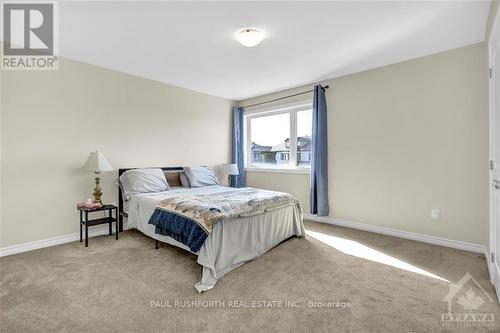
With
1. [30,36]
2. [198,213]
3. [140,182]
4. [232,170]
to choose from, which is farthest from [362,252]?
[30,36]

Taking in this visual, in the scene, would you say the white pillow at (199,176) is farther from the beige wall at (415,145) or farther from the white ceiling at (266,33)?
the beige wall at (415,145)

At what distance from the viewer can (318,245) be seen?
3131 mm

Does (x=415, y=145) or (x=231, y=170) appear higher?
(x=415, y=145)

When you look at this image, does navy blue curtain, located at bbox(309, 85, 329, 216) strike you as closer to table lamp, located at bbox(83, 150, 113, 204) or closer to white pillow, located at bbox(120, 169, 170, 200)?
white pillow, located at bbox(120, 169, 170, 200)

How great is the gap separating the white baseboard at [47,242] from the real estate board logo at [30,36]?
213 cm

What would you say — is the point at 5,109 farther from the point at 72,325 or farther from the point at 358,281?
the point at 358,281

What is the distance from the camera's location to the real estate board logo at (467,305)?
167cm

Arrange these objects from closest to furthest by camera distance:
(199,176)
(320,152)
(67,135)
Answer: (67,135), (320,152), (199,176)

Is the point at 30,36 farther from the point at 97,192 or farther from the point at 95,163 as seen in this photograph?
the point at 97,192

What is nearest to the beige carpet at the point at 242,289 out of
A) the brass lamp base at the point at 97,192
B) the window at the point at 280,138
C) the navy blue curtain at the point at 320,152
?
the brass lamp base at the point at 97,192

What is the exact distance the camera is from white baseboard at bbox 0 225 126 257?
2.84 metres

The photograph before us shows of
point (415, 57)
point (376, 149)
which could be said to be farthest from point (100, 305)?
point (415, 57)

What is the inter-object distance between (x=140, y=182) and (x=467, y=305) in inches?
150

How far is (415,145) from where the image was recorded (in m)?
3.31
